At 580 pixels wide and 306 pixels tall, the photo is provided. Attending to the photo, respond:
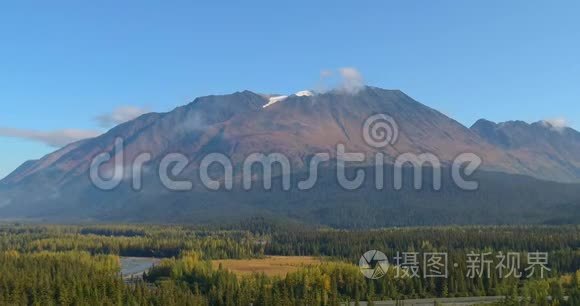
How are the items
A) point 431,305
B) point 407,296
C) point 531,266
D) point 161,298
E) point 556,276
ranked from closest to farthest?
point 161,298 < point 431,305 < point 407,296 < point 556,276 < point 531,266

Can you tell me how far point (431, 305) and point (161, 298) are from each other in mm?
58598

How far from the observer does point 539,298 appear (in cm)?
14862

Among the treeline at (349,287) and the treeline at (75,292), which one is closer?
the treeline at (75,292)

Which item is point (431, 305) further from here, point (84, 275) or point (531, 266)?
point (84, 275)

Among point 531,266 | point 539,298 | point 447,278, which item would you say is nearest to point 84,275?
point 447,278

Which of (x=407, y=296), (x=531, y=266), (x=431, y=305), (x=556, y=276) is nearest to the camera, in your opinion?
(x=431, y=305)

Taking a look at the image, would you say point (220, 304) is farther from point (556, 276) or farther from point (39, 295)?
point (556, 276)

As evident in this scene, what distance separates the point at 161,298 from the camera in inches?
5640

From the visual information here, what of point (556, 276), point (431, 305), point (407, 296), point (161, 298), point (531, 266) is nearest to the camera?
point (161, 298)

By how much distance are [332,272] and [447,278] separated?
1152 inches

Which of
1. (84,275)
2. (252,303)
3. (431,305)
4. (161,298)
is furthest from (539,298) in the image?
(84,275)

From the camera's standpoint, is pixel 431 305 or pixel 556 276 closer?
pixel 431 305

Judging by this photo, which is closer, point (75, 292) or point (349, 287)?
point (75, 292)

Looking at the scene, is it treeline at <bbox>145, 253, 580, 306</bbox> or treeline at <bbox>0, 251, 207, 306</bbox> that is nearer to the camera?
treeline at <bbox>0, 251, 207, 306</bbox>
